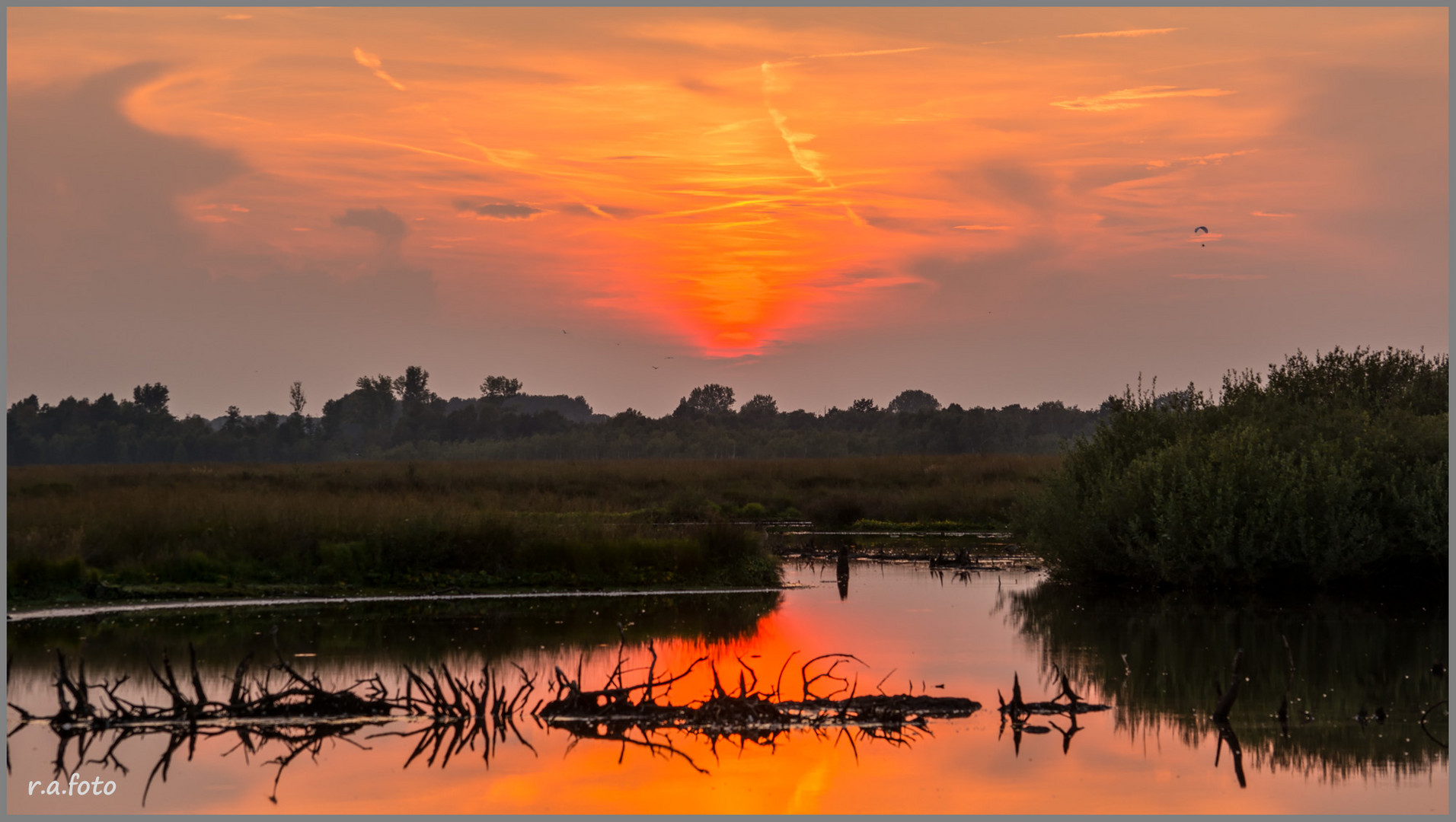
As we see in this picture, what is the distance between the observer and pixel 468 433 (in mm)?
163625

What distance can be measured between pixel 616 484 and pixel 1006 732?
1967 inches

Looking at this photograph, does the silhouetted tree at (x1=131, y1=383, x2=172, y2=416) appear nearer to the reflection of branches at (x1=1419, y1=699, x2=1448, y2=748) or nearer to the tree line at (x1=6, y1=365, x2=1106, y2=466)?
the tree line at (x1=6, y1=365, x2=1106, y2=466)

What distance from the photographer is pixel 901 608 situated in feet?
88.5

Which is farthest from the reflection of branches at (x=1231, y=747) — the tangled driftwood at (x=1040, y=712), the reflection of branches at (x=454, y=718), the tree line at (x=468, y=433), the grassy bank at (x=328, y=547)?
the tree line at (x=468, y=433)

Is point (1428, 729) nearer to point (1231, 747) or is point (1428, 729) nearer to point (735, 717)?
point (1231, 747)

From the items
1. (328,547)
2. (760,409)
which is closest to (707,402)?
(760,409)

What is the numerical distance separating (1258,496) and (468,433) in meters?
142

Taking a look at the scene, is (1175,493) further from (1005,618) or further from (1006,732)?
(1006,732)

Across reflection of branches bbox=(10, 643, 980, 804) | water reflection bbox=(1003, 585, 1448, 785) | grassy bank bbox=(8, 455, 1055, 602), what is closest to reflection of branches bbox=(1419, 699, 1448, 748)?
water reflection bbox=(1003, 585, 1448, 785)

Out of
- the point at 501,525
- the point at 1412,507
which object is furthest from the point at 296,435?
the point at 1412,507

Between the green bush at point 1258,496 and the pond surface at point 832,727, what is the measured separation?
4.34 ft

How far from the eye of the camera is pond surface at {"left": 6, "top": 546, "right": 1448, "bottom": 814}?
1251 cm

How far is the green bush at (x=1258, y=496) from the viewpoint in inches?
1090

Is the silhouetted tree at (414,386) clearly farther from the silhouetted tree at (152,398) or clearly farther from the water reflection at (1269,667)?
the water reflection at (1269,667)
